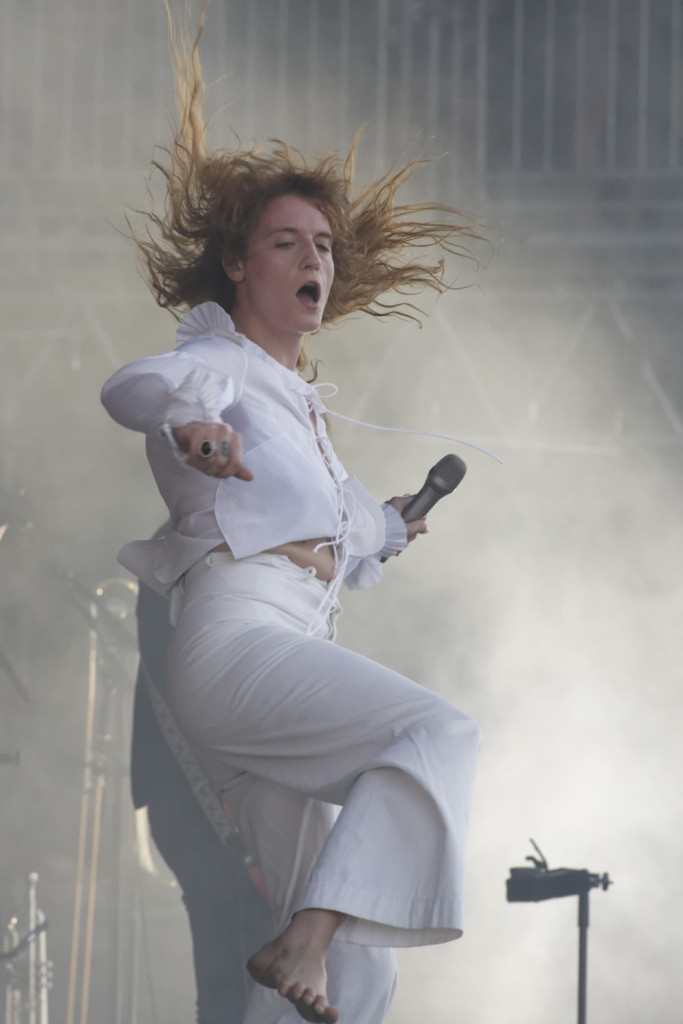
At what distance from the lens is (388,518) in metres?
2.11

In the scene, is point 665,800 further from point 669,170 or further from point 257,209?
point 257,209

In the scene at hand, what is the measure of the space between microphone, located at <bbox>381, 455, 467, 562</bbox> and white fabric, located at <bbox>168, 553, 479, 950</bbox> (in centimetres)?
41

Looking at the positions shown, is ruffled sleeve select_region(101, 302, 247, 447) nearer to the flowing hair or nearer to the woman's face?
the woman's face

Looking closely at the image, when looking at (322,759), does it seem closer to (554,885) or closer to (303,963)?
(303,963)

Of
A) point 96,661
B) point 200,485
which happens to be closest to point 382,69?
point 96,661

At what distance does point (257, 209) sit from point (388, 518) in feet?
1.73

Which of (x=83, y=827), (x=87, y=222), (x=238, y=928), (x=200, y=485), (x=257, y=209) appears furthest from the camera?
(x=87, y=222)

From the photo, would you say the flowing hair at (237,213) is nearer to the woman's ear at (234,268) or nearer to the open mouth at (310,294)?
the woman's ear at (234,268)

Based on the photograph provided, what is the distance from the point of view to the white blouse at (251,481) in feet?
5.66

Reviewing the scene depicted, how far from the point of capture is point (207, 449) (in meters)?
1.45

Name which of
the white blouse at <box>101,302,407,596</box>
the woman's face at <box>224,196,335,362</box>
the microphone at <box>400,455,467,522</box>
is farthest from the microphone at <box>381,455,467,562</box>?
the woman's face at <box>224,196,335,362</box>

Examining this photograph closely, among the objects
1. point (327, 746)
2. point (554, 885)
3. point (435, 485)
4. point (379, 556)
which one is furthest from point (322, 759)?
point (554, 885)

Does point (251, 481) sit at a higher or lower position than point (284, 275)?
lower

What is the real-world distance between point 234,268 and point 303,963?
1079 millimetres
